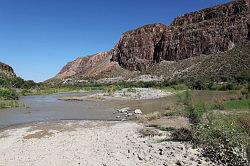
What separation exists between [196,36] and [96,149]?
491ft

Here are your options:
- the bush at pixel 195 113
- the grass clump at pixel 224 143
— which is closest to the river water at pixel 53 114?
the bush at pixel 195 113

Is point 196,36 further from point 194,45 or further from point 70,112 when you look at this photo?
point 70,112

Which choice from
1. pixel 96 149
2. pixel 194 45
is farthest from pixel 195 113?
pixel 194 45

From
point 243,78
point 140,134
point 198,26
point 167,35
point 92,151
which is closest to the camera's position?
point 92,151

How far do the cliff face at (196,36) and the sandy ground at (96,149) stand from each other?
404 feet

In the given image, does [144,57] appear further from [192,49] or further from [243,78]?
[243,78]

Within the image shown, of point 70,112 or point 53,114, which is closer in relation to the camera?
point 53,114

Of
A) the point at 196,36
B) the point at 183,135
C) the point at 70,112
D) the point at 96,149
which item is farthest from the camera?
the point at 196,36

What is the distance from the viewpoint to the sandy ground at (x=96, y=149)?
43.9 ft

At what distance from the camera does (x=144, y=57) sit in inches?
7603

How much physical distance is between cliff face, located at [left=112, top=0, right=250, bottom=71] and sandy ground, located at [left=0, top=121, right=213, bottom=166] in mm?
123049

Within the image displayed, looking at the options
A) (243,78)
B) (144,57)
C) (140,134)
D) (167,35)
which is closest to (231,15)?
(167,35)

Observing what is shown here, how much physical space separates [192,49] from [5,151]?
146636 mm

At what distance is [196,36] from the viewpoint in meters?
160
